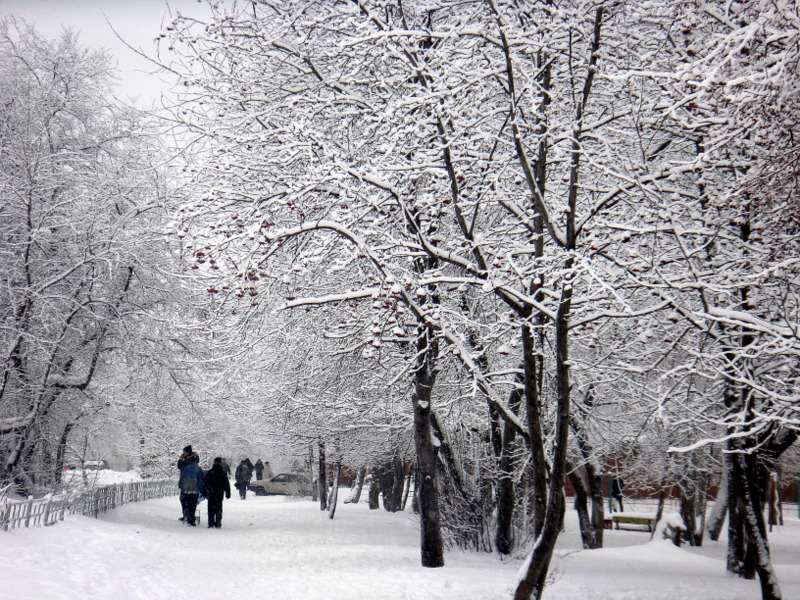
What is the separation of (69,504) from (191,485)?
14.6 ft

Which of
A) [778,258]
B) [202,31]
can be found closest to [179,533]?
[202,31]

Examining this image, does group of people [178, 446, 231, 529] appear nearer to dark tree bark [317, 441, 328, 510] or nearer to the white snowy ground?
the white snowy ground

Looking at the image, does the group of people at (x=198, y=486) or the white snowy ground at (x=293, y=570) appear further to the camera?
the group of people at (x=198, y=486)

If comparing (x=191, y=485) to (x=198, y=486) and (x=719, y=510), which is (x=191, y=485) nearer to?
(x=198, y=486)

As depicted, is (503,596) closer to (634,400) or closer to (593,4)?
(634,400)

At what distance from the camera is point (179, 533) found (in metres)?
16.7

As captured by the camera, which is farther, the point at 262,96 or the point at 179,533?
the point at 179,533

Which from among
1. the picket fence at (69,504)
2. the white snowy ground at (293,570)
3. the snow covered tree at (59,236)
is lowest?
the white snowy ground at (293,570)

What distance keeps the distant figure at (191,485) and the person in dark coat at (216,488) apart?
24 cm

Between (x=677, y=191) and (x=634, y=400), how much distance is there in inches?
212

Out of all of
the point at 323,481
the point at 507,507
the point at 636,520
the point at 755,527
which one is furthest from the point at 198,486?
the point at 636,520

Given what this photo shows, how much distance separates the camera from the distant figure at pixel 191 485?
60.4ft

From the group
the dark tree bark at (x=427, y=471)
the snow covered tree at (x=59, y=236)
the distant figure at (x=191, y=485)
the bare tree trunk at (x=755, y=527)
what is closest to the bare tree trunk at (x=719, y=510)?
the bare tree trunk at (x=755, y=527)

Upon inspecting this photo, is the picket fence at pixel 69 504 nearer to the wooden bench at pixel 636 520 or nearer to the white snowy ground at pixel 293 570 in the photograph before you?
the white snowy ground at pixel 293 570
